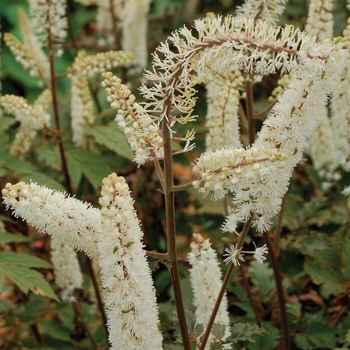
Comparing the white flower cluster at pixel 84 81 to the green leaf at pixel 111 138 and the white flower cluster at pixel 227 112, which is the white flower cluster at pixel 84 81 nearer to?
the green leaf at pixel 111 138

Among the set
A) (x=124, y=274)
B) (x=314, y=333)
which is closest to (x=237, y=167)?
(x=124, y=274)

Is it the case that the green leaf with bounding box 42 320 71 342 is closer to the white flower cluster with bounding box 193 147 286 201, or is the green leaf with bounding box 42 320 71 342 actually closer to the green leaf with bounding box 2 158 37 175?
the green leaf with bounding box 2 158 37 175

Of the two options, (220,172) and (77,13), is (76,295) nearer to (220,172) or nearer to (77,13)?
(220,172)

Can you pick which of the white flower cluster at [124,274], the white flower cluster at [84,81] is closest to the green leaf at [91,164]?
the white flower cluster at [84,81]

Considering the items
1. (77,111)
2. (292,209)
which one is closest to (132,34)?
(77,111)

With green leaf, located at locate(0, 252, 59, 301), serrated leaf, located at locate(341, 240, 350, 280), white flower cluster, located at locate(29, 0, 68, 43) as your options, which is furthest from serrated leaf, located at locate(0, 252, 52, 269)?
serrated leaf, located at locate(341, 240, 350, 280)

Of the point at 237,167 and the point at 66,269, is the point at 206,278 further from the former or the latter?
the point at 66,269

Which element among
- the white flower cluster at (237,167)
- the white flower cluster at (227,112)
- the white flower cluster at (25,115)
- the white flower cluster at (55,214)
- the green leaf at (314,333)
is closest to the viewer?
the white flower cluster at (237,167)
